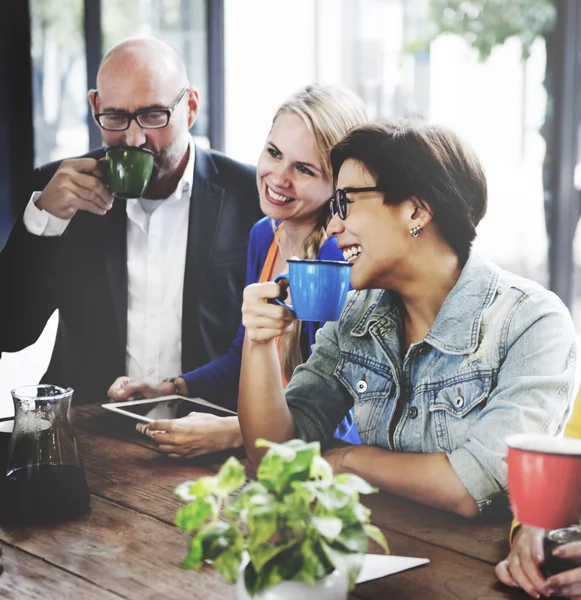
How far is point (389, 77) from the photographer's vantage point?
4.10 meters

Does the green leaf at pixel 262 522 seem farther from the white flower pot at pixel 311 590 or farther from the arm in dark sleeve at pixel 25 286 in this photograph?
the arm in dark sleeve at pixel 25 286

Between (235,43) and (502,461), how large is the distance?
2.68 metres

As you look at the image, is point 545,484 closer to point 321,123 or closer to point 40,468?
point 40,468

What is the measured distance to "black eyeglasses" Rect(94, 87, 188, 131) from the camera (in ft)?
6.42

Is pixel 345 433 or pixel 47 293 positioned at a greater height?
pixel 47 293

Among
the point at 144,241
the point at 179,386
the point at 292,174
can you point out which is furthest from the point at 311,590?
the point at 144,241

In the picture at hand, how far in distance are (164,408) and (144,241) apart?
456mm

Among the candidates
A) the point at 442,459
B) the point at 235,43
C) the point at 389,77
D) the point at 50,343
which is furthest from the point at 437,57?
the point at 442,459

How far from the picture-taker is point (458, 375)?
144 centimetres

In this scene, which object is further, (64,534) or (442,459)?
(442,459)

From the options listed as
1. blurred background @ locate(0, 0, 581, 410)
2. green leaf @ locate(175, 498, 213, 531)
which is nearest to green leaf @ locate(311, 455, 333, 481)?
green leaf @ locate(175, 498, 213, 531)

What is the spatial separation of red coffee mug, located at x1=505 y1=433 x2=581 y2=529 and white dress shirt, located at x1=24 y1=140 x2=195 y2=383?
4.16 ft

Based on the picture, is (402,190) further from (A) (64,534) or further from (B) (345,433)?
(A) (64,534)

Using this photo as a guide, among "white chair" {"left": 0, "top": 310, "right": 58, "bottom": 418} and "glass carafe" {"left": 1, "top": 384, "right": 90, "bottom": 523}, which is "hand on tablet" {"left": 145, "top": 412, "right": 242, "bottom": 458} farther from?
"white chair" {"left": 0, "top": 310, "right": 58, "bottom": 418}
